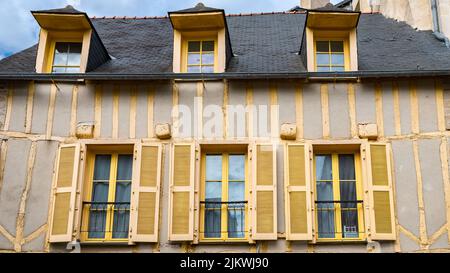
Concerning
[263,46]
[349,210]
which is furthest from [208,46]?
[349,210]

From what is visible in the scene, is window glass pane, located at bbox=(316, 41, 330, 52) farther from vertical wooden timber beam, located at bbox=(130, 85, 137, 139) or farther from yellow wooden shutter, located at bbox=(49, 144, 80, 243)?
yellow wooden shutter, located at bbox=(49, 144, 80, 243)

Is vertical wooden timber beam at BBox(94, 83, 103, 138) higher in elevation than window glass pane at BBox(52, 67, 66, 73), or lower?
lower

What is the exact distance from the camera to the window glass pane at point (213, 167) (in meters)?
7.24

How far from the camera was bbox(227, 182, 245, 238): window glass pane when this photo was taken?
697 cm

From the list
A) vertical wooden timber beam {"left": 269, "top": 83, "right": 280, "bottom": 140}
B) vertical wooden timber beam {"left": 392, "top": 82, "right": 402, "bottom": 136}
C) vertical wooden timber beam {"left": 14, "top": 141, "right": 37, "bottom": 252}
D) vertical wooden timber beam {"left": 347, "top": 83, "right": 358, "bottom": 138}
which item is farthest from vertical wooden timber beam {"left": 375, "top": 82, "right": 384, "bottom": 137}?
vertical wooden timber beam {"left": 14, "top": 141, "right": 37, "bottom": 252}

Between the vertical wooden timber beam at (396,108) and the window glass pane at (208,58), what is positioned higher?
the window glass pane at (208,58)

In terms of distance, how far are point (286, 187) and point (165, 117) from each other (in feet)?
5.23

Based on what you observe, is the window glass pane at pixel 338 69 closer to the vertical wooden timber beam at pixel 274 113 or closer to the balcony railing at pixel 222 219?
the vertical wooden timber beam at pixel 274 113

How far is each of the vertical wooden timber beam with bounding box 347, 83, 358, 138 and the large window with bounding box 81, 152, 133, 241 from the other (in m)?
2.52

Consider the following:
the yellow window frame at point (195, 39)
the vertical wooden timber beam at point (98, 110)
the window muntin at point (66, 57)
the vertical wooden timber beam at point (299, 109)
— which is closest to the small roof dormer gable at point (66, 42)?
the window muntin at point (66, 57)

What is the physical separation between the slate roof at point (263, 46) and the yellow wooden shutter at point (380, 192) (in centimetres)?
114

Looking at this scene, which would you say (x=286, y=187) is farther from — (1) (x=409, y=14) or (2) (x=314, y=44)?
(1) (x=409, y=14)
